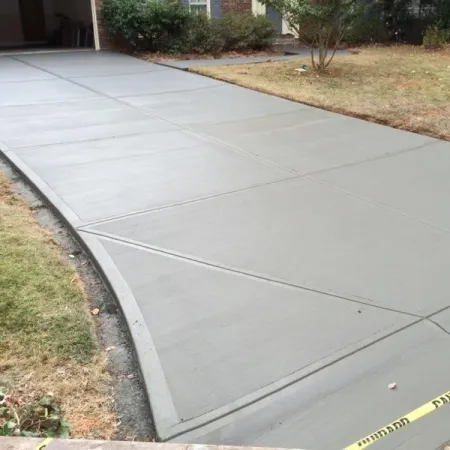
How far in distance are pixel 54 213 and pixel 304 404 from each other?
2.86 metres

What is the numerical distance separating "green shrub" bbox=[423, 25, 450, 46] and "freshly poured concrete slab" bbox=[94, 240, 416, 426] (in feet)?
46.9

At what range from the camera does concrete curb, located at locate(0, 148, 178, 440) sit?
8.23ft

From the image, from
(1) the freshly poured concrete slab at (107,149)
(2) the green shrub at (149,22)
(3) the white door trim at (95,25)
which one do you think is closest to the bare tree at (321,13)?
(2) the green shrub at (149,22)

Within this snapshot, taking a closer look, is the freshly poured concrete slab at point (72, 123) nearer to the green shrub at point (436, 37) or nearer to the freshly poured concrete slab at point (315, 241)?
the freshly poured concrete slab at point (315, 241)

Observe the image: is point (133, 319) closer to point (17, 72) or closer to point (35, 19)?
point (17, 72)

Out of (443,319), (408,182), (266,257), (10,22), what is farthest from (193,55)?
(443,319)

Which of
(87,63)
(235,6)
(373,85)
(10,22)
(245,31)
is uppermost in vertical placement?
(235,6)

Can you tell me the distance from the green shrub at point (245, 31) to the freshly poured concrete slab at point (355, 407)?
1228cm

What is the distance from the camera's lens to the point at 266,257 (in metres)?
3.86

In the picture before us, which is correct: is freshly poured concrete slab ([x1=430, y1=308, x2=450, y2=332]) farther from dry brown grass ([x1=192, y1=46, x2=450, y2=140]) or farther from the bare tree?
the bare tree

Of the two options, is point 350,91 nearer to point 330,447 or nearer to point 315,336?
point 315,336

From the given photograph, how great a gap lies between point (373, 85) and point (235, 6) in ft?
23.1

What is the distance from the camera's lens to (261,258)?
12.6ft

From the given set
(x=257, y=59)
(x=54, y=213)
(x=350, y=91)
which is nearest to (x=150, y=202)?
(x=54, y=213)
